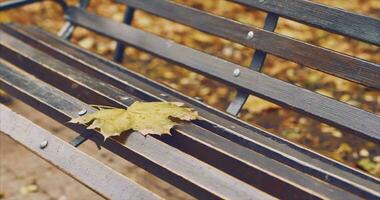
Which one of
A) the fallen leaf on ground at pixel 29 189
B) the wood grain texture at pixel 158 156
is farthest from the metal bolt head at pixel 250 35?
the fallen leaf on ground at pixel 29 189

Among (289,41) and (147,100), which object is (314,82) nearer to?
(289,41)

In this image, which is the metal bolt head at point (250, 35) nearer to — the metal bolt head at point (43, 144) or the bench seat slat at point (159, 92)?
the bench seat slat at point (159, 92)

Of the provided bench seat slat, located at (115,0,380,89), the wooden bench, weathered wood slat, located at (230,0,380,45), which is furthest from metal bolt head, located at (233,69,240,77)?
weathered wood slat, located at (230,0,380,45)

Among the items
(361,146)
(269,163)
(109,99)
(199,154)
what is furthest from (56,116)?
(361,146)

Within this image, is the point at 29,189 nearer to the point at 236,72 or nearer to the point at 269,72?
the point at 236,72

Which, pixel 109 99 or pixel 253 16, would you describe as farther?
pixel 253 16

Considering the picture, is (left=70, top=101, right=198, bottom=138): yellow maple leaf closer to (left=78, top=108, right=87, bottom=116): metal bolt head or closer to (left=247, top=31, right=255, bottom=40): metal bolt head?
(left=78, top=108, right=87, bottom=116): metal bolt head
